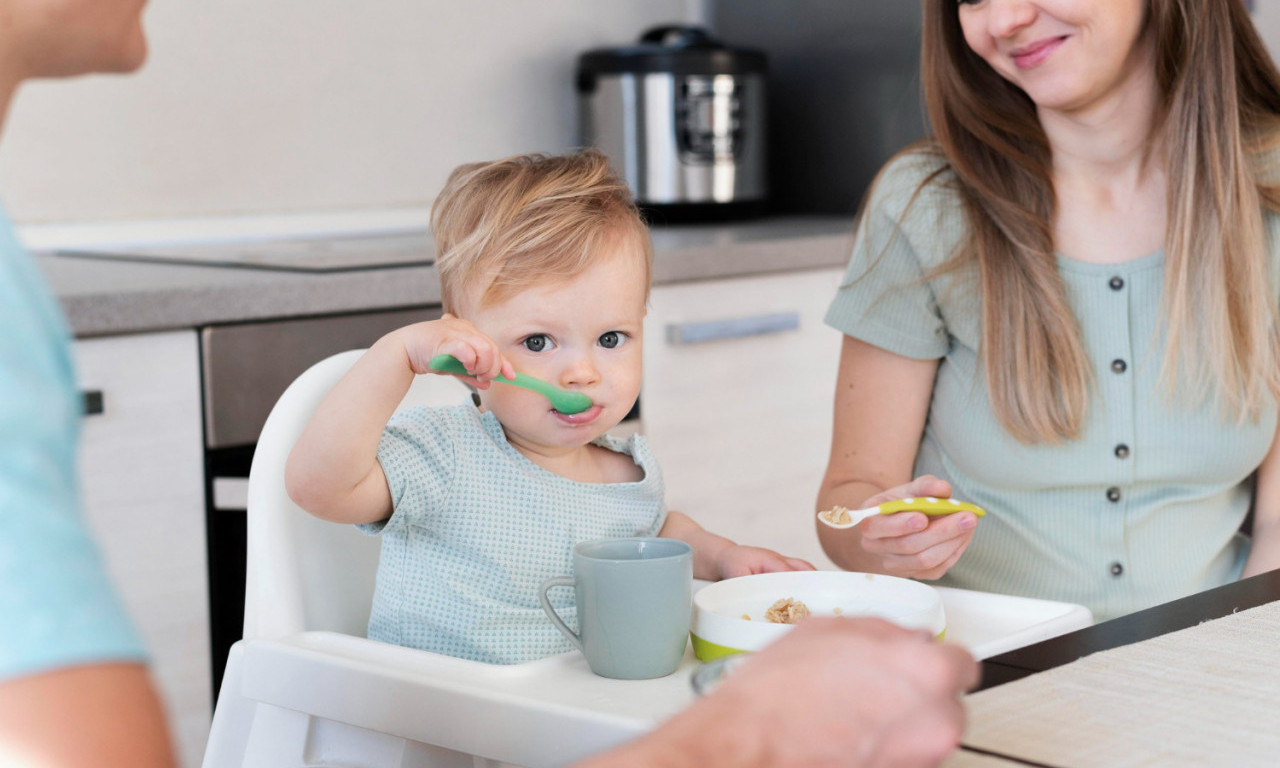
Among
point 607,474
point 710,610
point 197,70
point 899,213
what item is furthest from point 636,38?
point 710,610

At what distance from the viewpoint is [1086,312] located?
1424 millimetres

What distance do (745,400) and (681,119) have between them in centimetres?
64

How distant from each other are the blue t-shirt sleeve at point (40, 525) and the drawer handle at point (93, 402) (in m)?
1.21

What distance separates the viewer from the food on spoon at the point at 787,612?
860 mm

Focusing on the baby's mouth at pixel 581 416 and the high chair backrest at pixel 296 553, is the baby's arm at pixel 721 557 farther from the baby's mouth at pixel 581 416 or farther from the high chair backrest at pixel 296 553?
the high chair backrest at pixel 296 553

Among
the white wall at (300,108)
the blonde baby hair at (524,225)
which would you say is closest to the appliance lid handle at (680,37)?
the white wall at (300,108)

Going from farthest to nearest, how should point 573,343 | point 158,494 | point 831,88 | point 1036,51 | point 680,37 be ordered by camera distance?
1. point 831,88
2. point 680,37
3. point 158,494
4. point 1036,51
5. point 573,343

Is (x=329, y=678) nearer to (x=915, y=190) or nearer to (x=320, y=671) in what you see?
(x=320, y=671)

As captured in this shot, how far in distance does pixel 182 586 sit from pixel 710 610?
994 millimetres

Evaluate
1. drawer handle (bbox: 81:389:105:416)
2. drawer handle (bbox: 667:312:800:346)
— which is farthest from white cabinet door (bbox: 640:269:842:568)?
drawer handle (bbox: 81:389:105:416)

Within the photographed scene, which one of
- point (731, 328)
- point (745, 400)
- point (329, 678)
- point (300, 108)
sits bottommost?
point (745, 400)

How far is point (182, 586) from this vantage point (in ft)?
5.46

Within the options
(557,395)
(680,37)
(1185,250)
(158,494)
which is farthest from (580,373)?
(680,37)

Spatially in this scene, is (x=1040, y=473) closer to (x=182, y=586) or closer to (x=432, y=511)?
(x=432, y=511)
